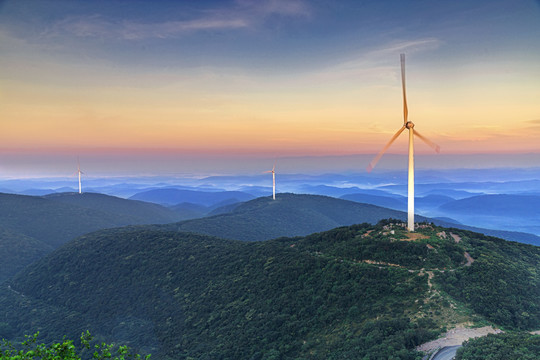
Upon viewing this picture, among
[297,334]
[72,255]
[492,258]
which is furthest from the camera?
[72,255]

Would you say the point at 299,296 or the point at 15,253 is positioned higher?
the point at 299,296

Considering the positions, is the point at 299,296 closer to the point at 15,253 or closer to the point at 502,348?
the point at 502,348

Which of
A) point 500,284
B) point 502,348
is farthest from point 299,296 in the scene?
point 502,348

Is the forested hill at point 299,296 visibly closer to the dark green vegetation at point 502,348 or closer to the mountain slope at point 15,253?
the dark green vegetation at point 502,348

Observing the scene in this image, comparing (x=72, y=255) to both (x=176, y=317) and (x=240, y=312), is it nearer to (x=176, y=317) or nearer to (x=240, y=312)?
(x=176, y=317)


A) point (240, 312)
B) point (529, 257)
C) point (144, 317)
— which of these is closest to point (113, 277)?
point (144, 317)

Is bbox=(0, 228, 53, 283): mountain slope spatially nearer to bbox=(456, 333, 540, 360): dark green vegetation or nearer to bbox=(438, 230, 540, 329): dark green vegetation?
bbox=(438, 230, 540, 329): dark green vegetation

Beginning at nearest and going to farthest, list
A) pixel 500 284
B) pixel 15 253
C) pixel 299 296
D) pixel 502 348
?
pixel 502 348 < pixel 500 284 < pixel 299 296 < pixel 15 253

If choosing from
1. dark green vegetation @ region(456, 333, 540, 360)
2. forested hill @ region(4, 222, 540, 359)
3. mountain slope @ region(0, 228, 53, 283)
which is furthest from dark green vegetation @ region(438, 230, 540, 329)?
mountain slope @ region(0, 228, 53, 283)
